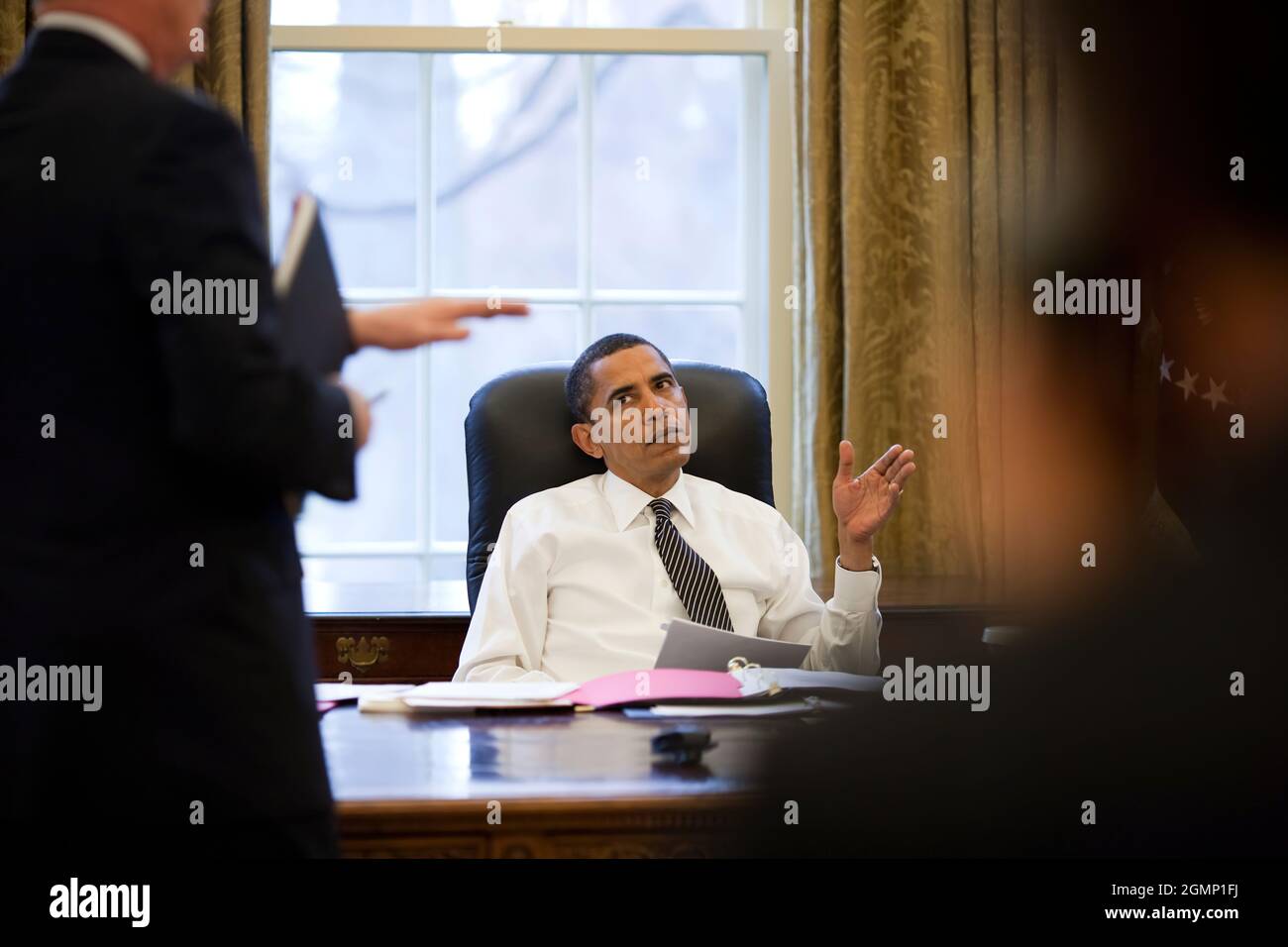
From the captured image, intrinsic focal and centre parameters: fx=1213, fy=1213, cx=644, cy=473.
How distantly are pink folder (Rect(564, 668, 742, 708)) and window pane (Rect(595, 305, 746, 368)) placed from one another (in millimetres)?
1602

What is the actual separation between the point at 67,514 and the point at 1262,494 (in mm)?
705

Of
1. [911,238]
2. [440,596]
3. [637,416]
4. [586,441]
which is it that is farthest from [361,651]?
[911,238]

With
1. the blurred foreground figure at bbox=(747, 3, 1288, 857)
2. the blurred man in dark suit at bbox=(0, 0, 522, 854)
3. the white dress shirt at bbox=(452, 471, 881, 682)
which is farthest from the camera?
the white dress shirt at bbox=(452, 471, 881, 682)

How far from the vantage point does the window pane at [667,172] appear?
2.97 m

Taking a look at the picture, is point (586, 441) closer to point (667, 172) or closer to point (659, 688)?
point (659, 688)

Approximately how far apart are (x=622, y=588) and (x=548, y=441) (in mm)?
316

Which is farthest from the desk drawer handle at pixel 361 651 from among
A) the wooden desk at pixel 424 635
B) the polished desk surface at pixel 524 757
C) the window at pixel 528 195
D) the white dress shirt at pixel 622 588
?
the polished desk surface at pixel 524 757

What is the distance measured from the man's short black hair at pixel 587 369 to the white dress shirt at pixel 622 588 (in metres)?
0.13

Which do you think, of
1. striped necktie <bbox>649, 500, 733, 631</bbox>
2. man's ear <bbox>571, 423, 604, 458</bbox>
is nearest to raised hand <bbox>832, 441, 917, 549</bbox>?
striped necktie <bbox>649, 500, 733, 631</bbox>

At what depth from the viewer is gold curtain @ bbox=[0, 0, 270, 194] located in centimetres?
265

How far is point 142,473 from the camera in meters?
0.80

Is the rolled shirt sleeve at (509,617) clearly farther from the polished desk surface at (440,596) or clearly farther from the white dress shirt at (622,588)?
the polished desk surface at (440,596)

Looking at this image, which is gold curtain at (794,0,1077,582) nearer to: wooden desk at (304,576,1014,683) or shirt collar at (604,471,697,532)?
wooden desk at (304,576,1014,683)
